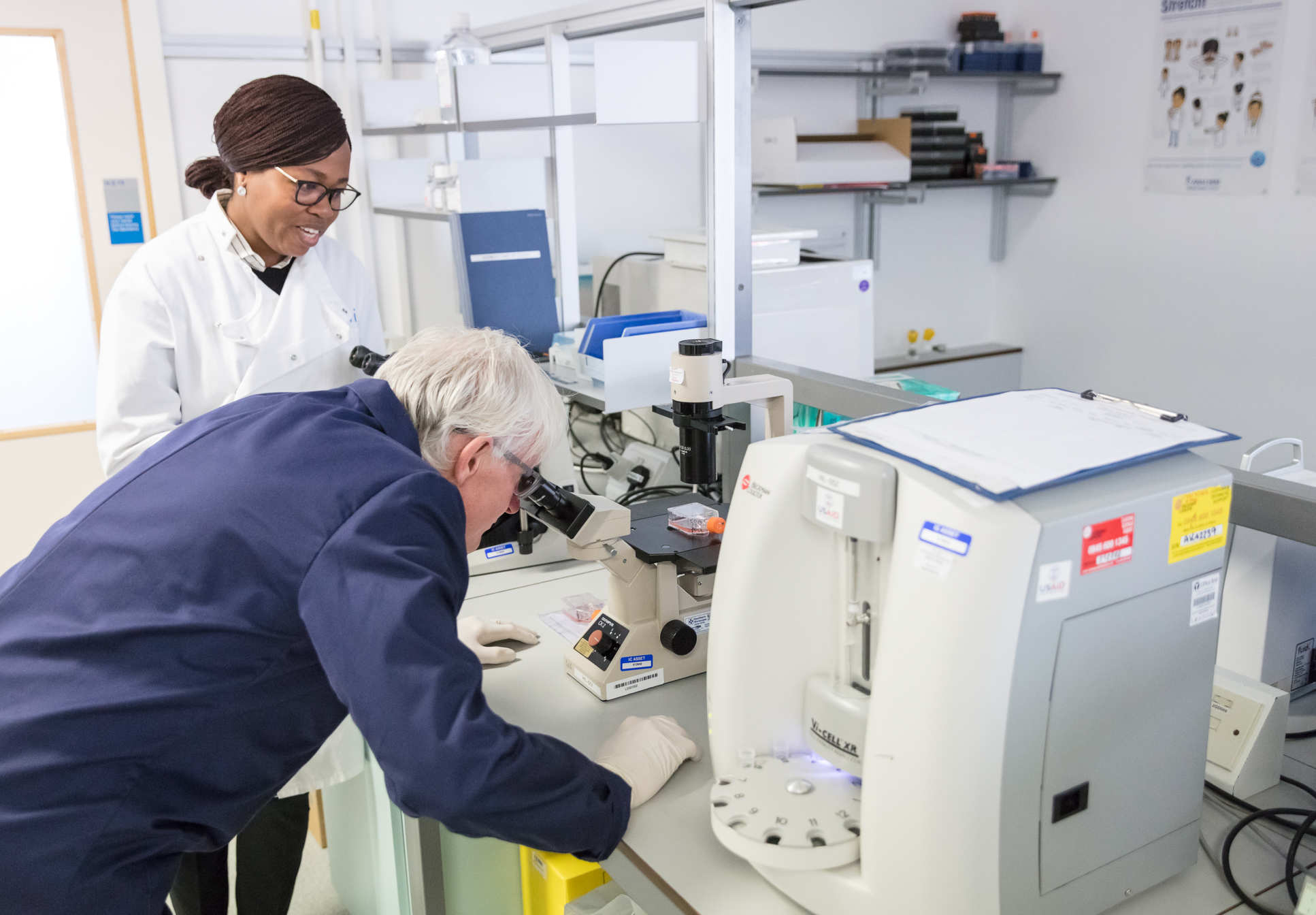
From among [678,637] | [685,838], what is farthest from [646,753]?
[678,637]

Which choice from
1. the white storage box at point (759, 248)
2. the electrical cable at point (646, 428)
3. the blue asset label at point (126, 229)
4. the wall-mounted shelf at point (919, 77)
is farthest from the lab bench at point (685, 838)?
the wall-mounted shelf at point (919, 77)

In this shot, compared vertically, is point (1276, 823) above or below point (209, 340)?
below

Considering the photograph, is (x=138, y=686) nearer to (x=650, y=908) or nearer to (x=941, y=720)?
(x=650, y=908)

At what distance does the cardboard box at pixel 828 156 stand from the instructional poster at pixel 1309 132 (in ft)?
4.08

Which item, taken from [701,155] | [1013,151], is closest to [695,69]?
[701,155]

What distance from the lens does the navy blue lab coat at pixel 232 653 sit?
3.00ft

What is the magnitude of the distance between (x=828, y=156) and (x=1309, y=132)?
1530mm

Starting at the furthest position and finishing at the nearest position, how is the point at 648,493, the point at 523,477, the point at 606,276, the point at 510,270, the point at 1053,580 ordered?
1. the point at 606,276
2. the point at 510,270
3. the point at 648,493
4. the point at 523,477
5. the point at 1053,580

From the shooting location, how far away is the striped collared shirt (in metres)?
1.75

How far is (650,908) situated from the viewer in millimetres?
1057

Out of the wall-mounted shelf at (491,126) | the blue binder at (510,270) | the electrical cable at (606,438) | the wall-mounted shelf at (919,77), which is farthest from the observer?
the wall-mounted shelf at (919,77)

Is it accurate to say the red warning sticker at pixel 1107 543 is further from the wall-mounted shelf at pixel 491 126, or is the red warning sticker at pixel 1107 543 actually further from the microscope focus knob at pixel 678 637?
the wall-mounted shelf at pixel 491 126

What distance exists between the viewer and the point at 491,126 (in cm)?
232

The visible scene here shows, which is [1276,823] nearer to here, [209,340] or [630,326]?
[630,326]
